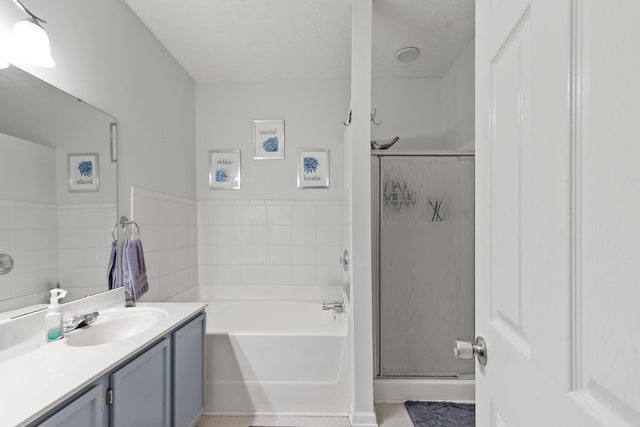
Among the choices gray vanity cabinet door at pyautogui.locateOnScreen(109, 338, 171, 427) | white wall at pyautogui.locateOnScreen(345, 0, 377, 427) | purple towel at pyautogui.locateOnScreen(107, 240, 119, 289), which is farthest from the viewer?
white wall at pyautogui.locateOnScreen(345, 0, 377, 427)

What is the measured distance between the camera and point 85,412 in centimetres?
99

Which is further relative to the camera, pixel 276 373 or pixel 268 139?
pixel 268 139

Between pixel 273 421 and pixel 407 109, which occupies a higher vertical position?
pixel 407 109

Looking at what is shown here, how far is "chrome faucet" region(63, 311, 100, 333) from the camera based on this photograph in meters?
1.40

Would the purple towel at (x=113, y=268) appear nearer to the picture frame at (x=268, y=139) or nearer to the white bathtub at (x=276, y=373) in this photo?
the white bathtub at (x=276, y=373)

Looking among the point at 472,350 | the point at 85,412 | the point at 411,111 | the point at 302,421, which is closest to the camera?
the point at 472,350

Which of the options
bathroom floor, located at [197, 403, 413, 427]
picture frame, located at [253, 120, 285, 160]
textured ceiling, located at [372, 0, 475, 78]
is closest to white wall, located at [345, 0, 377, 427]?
bathroom floor, located at [197, 403, 413, 427]

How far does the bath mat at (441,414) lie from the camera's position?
199 centimetres

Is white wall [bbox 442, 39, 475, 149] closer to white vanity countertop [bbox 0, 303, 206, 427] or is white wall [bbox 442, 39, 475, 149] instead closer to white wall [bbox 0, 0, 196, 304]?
white wall [bbox 0, 0, 196, 304]

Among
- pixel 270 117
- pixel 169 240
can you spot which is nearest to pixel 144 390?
pixel 169 240

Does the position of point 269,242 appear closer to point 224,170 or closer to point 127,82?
point 224,170

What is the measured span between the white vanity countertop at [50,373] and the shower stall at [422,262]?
58.7 inches
